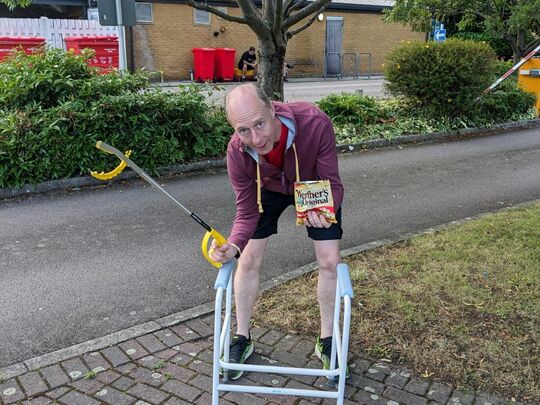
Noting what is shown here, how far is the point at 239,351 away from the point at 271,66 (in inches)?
280

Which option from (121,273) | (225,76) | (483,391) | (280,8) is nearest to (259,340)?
(483,391)

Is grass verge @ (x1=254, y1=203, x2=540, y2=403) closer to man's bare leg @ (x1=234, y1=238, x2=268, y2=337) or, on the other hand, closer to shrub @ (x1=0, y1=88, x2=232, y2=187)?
man's bare leg @ (x1=234, y1=238, x2=268, y2=337)

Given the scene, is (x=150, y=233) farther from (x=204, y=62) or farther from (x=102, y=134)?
(x=204, y=62)

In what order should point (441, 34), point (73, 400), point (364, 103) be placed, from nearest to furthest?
point (73, 400)
point (364, 103)
point (441, 34)

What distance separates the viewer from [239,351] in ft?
10.9

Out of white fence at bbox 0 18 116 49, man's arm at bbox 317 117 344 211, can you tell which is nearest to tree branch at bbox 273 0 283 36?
man's arm at bbox 317 117 344 211

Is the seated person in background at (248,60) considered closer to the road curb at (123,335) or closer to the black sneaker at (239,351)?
the road curb at (123,335)

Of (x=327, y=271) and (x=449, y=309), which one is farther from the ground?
(x=327, y=271)

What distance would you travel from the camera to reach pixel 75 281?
15.4 feet

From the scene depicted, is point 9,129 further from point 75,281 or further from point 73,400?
point 73,400

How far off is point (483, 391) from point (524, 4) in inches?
474

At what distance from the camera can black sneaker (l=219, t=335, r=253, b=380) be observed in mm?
3215

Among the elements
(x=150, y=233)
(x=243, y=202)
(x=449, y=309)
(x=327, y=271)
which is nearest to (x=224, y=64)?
(x=150, y=233)

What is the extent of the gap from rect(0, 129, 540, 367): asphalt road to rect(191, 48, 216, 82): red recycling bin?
13.2m
